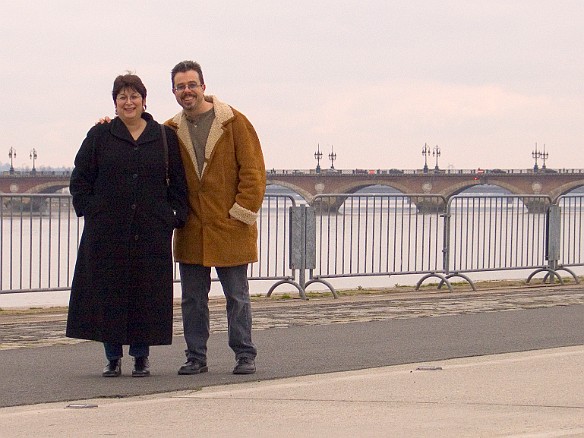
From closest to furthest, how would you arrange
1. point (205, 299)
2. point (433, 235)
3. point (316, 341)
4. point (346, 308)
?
point (205, 299)
point (316, 341)
point (346, 308)
point (433, 235)

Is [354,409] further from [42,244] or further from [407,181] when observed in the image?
[407,181]

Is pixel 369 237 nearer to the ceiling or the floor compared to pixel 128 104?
nearer to the floor

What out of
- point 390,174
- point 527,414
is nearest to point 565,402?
point 527,414

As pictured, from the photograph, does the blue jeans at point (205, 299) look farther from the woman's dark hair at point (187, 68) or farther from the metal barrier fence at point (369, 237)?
the metal barrier fence at point (369, 237)

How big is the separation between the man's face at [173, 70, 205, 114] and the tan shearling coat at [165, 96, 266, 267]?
0.13 metres

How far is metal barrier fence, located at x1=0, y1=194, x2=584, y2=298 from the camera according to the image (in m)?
12.1

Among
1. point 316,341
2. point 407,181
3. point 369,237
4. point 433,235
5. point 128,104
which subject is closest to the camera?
point 128,104

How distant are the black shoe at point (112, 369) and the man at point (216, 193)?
1.04 ft

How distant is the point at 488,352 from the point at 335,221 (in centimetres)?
617

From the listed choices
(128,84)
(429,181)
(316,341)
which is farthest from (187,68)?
(429,181)

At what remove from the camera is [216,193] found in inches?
276

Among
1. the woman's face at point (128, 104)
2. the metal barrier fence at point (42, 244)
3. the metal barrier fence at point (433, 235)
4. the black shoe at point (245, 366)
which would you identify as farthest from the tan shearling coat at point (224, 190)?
the metal barrier fence at point (433, 235)

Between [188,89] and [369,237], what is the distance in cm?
738

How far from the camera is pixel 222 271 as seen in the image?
23.5 feet
